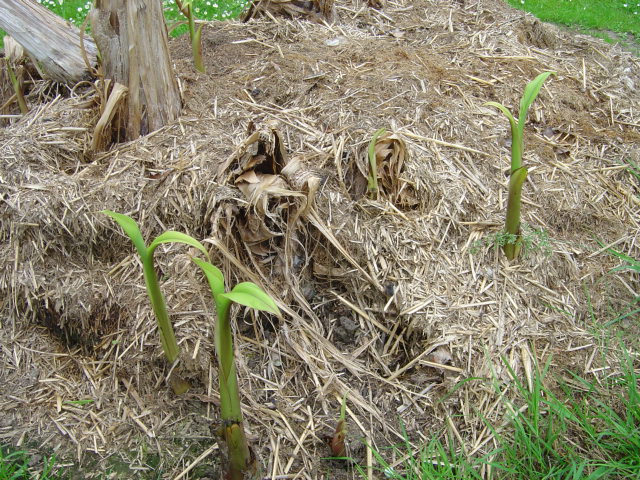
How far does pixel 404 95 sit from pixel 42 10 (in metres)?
1.85

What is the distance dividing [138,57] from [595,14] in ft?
15.6

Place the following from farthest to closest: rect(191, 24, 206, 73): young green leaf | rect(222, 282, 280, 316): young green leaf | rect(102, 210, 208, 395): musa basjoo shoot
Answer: rect(191, 24, 206, 73): young green leaf < rect(102, 210, 208, 395): musa basjoo shoot < rect(222, 282, 280, 316): young green leaf

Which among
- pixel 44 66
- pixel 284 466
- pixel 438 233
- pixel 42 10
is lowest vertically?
pixel 284 466

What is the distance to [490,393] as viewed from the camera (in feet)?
6.93

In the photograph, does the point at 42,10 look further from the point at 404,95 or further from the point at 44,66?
the point at 404,95

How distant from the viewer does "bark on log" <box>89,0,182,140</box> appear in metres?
2.50

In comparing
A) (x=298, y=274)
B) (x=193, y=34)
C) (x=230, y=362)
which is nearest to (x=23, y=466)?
Answer: (x=230, y=362)

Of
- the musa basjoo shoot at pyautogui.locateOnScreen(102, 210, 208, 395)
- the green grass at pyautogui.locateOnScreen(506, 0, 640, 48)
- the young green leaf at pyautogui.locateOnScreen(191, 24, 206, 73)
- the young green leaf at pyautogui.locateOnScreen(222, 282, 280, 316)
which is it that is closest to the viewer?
the young green leaf at pyautogui.locateOnScreen(222, 282, 280, 316)

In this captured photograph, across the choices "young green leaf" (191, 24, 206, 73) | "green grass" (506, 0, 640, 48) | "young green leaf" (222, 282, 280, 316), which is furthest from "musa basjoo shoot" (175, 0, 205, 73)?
"green grass" (506, 0, 640, 48)

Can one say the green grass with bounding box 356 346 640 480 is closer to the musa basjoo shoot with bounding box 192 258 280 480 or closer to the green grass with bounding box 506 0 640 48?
the musa basjoo shoot with bounding box 192 258 280 480

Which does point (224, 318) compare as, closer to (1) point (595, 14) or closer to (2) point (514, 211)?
(2) point (514, 211)

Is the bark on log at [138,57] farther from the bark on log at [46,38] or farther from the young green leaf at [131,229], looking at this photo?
the young green leaf at [131,229]

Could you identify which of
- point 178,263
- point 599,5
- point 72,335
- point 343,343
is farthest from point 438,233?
point 599,5

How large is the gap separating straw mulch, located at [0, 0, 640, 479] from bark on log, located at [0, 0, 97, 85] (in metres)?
0.21
